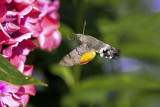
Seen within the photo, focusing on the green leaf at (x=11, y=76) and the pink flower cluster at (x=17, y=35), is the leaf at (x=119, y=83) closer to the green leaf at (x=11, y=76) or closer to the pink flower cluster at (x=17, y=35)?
the pink flower cluster at (x=17, y=35)

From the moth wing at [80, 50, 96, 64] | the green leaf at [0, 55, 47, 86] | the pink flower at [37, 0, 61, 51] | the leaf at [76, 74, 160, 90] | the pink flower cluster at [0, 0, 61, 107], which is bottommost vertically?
the green leaf at [0, 55, 47, 86]

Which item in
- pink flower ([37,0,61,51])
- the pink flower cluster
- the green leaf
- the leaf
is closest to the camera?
the green leaf

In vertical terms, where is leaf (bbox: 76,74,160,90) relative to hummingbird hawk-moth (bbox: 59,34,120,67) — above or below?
above

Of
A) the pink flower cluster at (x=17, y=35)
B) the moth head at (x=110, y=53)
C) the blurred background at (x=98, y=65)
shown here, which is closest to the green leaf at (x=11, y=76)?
the pink flower cluster at (x=17, y=35)

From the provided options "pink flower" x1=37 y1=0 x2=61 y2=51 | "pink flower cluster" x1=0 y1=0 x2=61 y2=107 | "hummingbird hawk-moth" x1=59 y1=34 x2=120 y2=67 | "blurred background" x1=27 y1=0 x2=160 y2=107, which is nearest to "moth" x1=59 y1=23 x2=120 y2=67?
"hummingbird hawk-moth" x1=59 y1=34 x2=120 y2=67

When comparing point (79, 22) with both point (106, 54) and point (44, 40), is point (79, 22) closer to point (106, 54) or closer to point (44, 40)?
point (44, 40)

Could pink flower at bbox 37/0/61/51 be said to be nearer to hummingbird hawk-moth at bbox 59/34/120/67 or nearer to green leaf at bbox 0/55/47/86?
hummingbird hawk-moth at bbox 59/34/120/67

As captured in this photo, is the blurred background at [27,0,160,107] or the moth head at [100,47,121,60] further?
the blurred background at [27,0,160,107]

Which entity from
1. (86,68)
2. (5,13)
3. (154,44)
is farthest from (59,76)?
(5,13)
